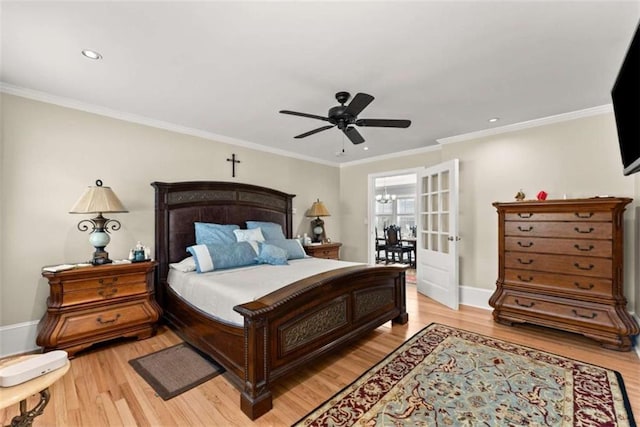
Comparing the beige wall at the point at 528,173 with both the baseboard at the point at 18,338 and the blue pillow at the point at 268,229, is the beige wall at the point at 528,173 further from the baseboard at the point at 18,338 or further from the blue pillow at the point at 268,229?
the baseboard at the point at 18,338

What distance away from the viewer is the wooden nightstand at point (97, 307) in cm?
241

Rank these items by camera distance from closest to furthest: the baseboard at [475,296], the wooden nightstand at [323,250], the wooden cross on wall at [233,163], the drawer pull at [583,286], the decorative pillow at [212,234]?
the drawer pull at [583,286] → the decorative pillow at [212,234] → the baseboard at [475,296] → the wooden cross on wall at [233,163] → the wooden nightstand at [323,250]

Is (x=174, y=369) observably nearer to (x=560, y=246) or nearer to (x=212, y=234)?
(x=212, y=234)

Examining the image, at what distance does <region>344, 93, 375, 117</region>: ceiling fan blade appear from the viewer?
2.07 meters

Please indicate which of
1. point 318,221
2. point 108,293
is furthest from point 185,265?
point 318,221

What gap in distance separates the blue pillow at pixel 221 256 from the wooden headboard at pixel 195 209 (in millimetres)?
478

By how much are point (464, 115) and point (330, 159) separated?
273 centimetres

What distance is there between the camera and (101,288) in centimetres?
263

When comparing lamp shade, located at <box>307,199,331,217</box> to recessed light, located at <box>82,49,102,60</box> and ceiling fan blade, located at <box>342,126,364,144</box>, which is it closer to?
ceiling fan blade, located at <box>342,126,364,144</box>

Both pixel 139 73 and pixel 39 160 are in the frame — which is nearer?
pixel 139 73

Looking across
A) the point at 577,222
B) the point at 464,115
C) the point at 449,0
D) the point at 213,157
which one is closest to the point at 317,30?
the point at 449,0

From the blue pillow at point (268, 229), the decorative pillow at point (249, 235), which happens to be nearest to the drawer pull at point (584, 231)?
the blue pillow at point (268, 229)

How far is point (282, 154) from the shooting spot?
4.81m

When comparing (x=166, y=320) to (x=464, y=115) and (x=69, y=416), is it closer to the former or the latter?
(x=69, y=416)
